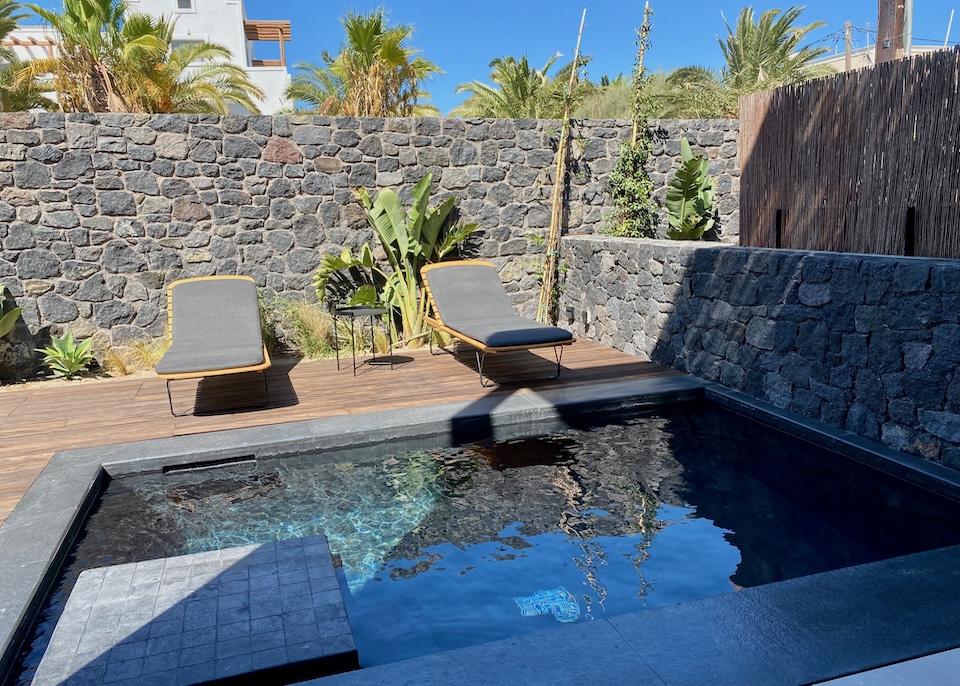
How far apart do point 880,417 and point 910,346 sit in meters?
0.49

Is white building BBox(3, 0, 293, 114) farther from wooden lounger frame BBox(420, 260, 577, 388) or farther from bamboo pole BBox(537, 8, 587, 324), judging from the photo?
wooden lounger frame BBox(420, 260, 577, 388)

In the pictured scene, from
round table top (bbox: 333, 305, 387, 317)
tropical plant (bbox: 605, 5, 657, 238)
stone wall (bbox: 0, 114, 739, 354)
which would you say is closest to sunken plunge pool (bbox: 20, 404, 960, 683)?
round table top (bbox: 333, 305, 387, 317)

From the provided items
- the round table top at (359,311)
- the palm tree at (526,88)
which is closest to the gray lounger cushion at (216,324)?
the round table top at (359,311)

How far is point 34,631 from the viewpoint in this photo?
2.80 metres

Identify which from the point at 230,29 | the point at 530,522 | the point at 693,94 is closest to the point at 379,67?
the point at 530,522

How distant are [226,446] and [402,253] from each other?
363 cm

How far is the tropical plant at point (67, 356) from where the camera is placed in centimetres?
693

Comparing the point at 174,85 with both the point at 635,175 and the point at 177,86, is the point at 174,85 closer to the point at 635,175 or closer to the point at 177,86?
the point at 177,86

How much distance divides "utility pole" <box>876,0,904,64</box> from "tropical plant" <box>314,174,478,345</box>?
14.4 feet

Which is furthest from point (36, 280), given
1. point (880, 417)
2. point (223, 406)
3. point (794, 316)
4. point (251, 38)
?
point (251, 38)

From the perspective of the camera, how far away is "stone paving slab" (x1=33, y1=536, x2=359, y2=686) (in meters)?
2.37

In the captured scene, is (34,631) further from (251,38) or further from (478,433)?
(251,38)

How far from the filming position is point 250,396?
237 inches

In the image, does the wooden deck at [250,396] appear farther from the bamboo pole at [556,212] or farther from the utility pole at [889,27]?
the utility pole at [889,27]
